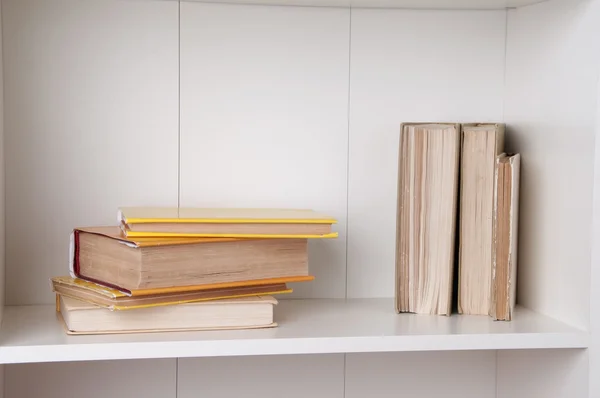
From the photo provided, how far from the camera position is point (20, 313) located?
98 cm

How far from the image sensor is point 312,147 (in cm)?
110

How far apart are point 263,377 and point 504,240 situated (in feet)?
1.24

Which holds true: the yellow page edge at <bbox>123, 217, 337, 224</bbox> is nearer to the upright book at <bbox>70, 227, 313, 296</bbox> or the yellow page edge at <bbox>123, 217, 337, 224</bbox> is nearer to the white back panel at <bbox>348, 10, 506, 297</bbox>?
the upright book at <bbox>70, 227, 313, 296</bbox>

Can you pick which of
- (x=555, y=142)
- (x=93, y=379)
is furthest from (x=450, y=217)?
(x=93, y=379)

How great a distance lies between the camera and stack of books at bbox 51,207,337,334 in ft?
2.83

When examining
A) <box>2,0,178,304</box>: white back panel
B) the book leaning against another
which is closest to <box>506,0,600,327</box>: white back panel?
the book leaning against another

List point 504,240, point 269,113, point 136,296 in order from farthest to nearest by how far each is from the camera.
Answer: point 269,113 < point 504,240 < point 136,296

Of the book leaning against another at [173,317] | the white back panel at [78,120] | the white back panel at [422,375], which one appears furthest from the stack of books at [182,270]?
the white back panel at [422,375]

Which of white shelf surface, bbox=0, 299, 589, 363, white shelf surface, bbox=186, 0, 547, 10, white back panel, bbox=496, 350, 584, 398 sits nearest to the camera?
white shelf surface, bbox=0, 299, 589, 363

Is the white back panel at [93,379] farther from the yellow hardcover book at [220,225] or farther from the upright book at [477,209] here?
the upright book at [477,209]

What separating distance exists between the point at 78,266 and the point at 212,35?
347 millimetres

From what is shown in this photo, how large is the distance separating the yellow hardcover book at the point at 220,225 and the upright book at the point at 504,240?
0.68 feet

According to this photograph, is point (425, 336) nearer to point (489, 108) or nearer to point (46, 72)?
point (489, 108)

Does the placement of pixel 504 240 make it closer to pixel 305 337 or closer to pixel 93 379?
pixel 305 337
